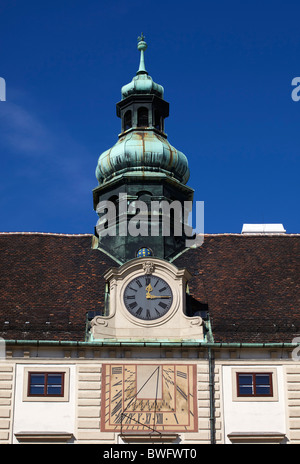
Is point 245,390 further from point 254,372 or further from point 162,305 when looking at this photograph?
point 162,305

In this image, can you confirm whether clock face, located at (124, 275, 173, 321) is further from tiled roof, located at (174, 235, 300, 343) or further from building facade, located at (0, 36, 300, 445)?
tiled roof, located at (174, 235, 300, 343)

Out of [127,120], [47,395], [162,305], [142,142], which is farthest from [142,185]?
[47,395]

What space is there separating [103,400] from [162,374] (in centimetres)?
248

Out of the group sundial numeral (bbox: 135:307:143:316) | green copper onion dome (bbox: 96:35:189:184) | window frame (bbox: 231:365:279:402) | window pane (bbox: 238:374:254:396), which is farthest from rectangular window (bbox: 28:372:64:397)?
green copper onion dome (bbox: 96:35:189:184)

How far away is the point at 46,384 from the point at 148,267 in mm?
6300

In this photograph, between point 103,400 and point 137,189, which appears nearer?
point 103,400

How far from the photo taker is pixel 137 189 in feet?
172

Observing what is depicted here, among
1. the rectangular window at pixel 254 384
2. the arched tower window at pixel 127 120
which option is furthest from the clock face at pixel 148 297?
the arched tower window at pixel 127 120

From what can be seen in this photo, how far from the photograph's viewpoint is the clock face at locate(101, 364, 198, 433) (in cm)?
4347

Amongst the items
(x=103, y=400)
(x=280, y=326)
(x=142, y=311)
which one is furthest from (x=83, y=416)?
(x=280, y=326)

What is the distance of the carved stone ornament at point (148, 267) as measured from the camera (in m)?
46.3

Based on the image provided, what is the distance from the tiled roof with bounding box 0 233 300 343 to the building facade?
0.07 m

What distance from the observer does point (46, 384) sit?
44.1 meters
